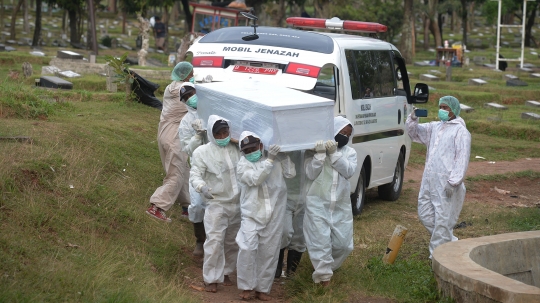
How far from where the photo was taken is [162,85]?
54.6 feet

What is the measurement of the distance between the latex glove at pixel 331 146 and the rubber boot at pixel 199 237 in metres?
1.59

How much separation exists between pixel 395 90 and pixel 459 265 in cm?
501

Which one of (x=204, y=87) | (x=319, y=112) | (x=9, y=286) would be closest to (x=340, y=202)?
Result: (x=319, y=112)

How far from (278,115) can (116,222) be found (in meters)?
2.10

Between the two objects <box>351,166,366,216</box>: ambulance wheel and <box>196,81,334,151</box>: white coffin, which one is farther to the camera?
<box>351,166,366,216</box>: ambulance wheel

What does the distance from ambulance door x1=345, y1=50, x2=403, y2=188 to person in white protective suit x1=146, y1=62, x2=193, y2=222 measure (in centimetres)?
194

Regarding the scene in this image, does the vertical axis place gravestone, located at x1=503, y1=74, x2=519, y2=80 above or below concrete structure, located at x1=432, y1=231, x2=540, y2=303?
above

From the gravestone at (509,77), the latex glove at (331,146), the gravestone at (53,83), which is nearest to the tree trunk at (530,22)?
the gravestone at (509,77)

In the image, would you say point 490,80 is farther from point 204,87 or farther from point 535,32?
point 535,32

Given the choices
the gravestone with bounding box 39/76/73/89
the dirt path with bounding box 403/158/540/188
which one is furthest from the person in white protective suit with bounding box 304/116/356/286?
the gravestone with bounding box 39/76/73/89

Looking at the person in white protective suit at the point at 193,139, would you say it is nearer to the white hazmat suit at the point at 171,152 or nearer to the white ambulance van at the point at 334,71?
the white hazmat suit at the point at 171,152

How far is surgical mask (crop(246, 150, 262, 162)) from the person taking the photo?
6277 mm

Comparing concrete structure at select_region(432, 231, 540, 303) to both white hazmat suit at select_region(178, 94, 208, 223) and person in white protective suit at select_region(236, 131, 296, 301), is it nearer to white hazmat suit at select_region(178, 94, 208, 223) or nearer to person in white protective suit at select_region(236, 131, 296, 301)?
person in white protective suit at select_region(236, 131, 296, 301)

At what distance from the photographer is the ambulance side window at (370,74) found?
30.3 ft
